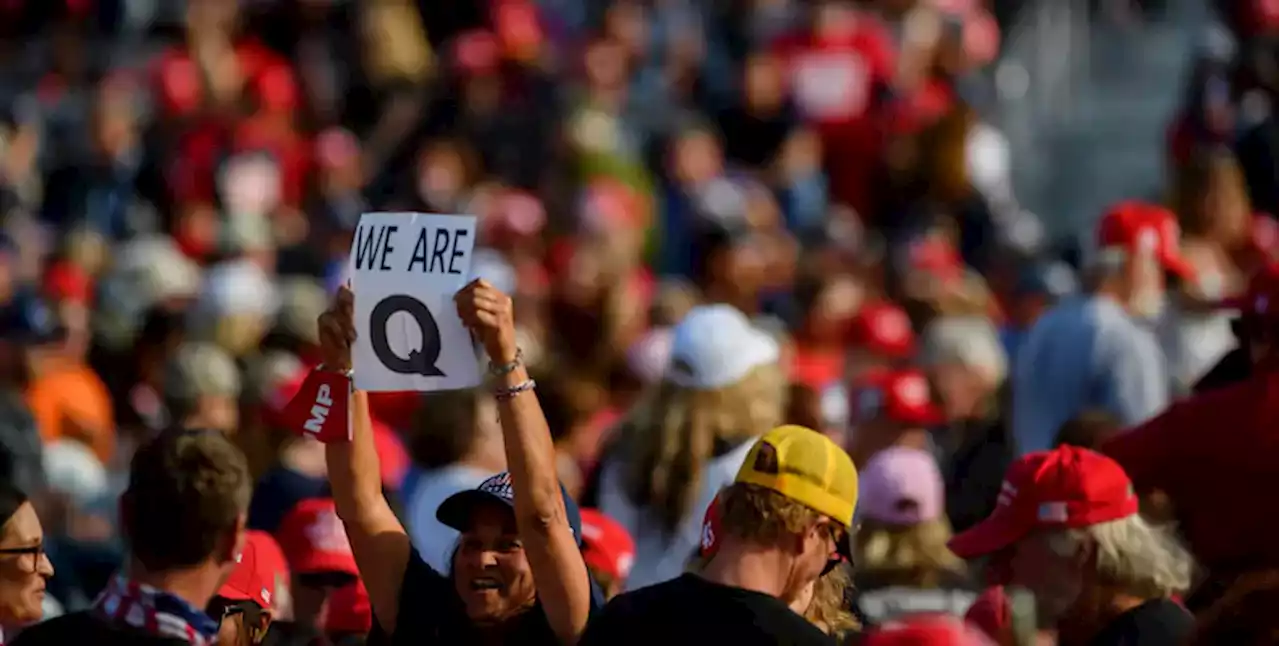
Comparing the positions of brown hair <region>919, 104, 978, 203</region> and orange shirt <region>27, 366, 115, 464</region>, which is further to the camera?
brown hair <region>919, 104, 978, 203</region>

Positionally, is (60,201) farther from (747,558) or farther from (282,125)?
(747,558)

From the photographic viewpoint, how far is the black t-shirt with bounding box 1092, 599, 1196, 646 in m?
5.33

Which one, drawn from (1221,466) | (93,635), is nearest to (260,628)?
(93,635)

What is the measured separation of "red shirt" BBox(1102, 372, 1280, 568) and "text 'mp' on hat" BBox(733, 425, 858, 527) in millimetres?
1289

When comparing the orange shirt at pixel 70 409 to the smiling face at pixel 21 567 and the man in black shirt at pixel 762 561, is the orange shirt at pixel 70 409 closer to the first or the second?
the smiling face at pixel 21 567

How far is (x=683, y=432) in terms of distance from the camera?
6.93 meters

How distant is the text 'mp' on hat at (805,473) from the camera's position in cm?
499

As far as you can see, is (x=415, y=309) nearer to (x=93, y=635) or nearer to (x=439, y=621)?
(x=439, y=621)

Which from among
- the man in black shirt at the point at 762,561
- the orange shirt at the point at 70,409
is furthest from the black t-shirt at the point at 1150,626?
the orange shirt at the point at 70,409

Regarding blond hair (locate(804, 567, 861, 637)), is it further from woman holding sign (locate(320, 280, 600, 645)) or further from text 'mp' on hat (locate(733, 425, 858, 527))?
woman holding sign (locate(320, 280, 600, 645))

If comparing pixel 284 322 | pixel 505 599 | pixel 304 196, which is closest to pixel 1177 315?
pixel 284 322

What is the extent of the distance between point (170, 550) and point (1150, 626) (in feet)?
6.75

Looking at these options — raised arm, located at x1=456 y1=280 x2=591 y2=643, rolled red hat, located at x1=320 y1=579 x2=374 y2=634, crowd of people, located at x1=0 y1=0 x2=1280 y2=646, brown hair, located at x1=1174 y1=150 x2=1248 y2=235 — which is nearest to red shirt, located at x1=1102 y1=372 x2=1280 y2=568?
crowd of people, located at x1=0 y1=0 x2=1280 y2=646

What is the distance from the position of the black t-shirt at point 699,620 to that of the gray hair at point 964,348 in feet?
15.1
